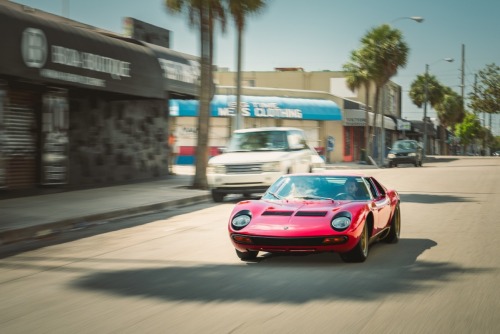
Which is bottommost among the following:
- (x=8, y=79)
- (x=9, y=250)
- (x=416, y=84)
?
(x=9, y=250)

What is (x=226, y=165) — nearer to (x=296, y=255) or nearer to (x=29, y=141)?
(x=29, y=141)

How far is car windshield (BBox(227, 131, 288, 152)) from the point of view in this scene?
1945cm

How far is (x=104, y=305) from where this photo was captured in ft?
20.9

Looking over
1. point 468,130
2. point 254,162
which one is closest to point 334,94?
point 254,162

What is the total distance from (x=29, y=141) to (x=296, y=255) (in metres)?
12.9

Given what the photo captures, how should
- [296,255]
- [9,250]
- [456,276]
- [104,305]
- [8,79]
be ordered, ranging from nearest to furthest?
[104,305]
[456,276]
[296,255]
[9,250]
[8,79]

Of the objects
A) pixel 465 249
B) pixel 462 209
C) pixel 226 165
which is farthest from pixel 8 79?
pixel 465 249

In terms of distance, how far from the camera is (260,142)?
19.7 metres

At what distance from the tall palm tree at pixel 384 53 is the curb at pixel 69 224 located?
113 ft

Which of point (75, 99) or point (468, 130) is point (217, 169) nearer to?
point (75, 99)

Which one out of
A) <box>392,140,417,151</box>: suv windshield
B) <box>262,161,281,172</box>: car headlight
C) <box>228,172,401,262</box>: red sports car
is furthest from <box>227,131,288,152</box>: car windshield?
<box>392,140,417,151</box>: suv windshield

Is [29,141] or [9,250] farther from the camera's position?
[29,141]

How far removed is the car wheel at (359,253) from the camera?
8.35m

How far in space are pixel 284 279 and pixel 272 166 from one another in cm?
1074
